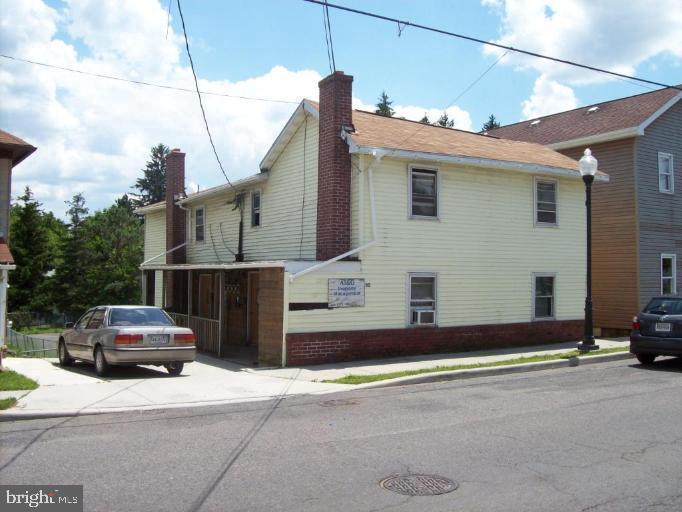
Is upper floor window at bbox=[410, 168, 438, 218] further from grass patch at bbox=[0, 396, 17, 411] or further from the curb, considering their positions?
grass patch at bbox=[0, 396, 17, 411]

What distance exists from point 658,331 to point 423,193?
6.16 metres

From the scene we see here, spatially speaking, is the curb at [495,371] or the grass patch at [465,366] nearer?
the curb at [495,371]

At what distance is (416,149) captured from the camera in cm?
1577

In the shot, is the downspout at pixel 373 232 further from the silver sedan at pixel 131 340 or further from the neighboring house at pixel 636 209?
the neighboring house at pixel 636 209

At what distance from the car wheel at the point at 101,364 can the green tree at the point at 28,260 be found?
39243 millimetres

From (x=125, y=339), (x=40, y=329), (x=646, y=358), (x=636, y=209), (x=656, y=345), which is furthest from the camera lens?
(x=40, y=329)

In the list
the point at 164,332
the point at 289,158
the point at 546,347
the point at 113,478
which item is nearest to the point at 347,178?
the point at 289,158

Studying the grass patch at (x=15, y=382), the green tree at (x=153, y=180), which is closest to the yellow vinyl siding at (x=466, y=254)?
the grass patch at (x=15, y=382)

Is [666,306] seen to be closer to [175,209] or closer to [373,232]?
[373,232]

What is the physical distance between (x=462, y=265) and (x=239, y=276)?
7.46m

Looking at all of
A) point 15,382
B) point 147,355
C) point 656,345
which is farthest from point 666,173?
point 15,382

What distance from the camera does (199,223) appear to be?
78.8ft

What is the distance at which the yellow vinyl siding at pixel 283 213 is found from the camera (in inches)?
669

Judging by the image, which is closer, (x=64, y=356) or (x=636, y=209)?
(x=64, y=356)
